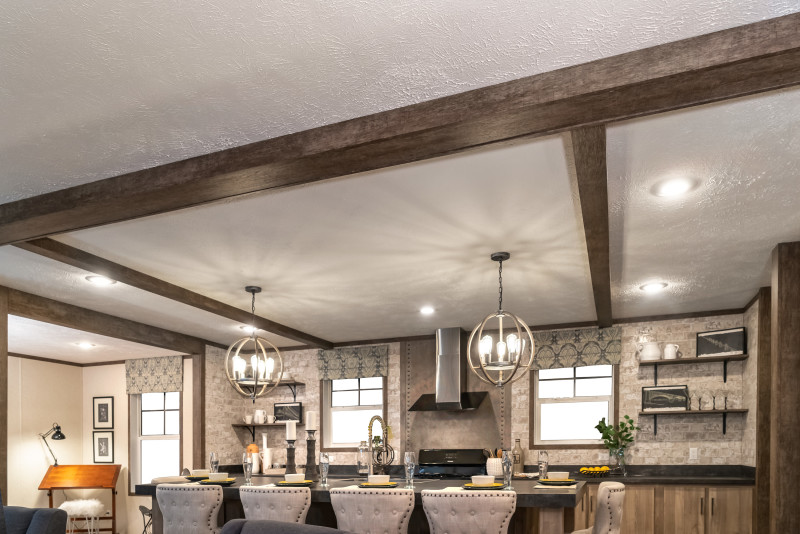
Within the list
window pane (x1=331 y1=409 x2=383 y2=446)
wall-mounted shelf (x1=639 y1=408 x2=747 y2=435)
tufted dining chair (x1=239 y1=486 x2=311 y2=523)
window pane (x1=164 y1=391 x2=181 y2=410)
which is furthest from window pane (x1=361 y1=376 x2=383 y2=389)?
tufted dining chair (x1=239 y1=486 x2=311 y2=523)

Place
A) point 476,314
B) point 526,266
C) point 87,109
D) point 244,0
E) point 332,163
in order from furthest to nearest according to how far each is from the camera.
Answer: point 476,314 → point 526,266 → point 332,163 → point 87,109 → point 244,0

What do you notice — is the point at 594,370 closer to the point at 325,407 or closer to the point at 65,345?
the point at 325,407

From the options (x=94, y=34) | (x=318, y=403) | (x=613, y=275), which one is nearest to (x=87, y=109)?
(x=94, y=34)

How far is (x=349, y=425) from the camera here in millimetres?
9211

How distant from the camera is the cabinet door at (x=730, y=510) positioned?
6512 millimetres

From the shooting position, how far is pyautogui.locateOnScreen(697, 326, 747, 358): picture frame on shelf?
277 inches

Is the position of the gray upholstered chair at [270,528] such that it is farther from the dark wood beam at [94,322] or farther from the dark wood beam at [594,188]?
the dark wood beam at [94,322]

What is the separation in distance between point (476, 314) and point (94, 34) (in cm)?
557

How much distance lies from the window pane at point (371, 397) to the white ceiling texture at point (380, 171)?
2839mm

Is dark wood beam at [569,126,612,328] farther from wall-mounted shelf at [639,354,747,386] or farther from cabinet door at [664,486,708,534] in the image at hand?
cabinet door at [664,486,708,534]

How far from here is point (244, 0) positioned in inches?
83.8

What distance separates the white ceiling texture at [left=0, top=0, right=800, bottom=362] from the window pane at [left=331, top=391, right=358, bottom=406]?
2.98 metres

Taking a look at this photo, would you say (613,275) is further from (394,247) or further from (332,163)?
(332,163)

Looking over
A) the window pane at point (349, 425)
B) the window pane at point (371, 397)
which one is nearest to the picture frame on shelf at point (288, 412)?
the window pane at point (349, 425)
